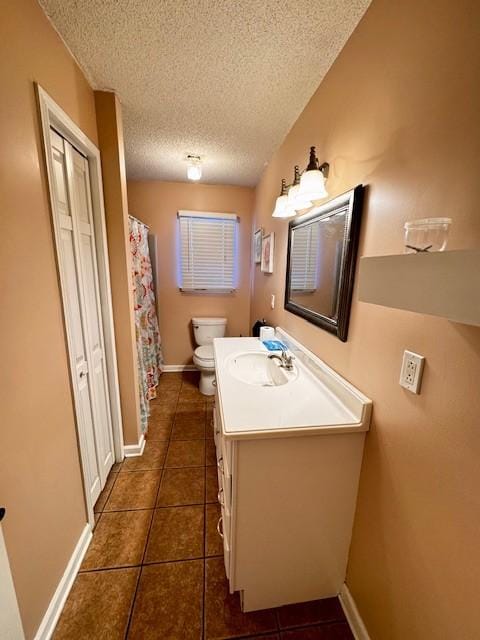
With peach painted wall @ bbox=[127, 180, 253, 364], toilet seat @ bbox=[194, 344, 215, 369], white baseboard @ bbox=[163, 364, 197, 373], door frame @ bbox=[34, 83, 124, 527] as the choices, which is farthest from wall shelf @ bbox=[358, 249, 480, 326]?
white baseboard @ bbox=[163, 364, 197, 373]

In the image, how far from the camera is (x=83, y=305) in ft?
4.56

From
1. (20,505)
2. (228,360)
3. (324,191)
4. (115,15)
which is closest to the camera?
(20,505)

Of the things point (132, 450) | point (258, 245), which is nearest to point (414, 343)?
point (132, 450)

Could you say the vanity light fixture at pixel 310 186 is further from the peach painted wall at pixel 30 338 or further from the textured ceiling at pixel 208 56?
the peach painted wall at pixel 30 338

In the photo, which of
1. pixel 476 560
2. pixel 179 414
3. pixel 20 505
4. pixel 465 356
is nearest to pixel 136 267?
pixel 179 414

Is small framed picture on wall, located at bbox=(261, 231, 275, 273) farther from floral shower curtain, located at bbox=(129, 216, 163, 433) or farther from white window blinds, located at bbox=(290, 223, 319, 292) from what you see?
floral shower curtain, located at bbox=(129, 216, 163, 433)

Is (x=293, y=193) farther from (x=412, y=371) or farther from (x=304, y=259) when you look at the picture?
(x=412, y=371)

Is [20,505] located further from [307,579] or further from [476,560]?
[476,560]

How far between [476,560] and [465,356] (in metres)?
0.49

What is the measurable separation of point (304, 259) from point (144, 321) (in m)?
1.72

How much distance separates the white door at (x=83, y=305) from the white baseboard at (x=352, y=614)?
1.34 metres

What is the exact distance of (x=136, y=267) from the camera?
89.1 inches

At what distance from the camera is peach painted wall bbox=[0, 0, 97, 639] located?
0.83 meters

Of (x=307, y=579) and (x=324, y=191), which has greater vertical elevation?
(x=324, y=191)
